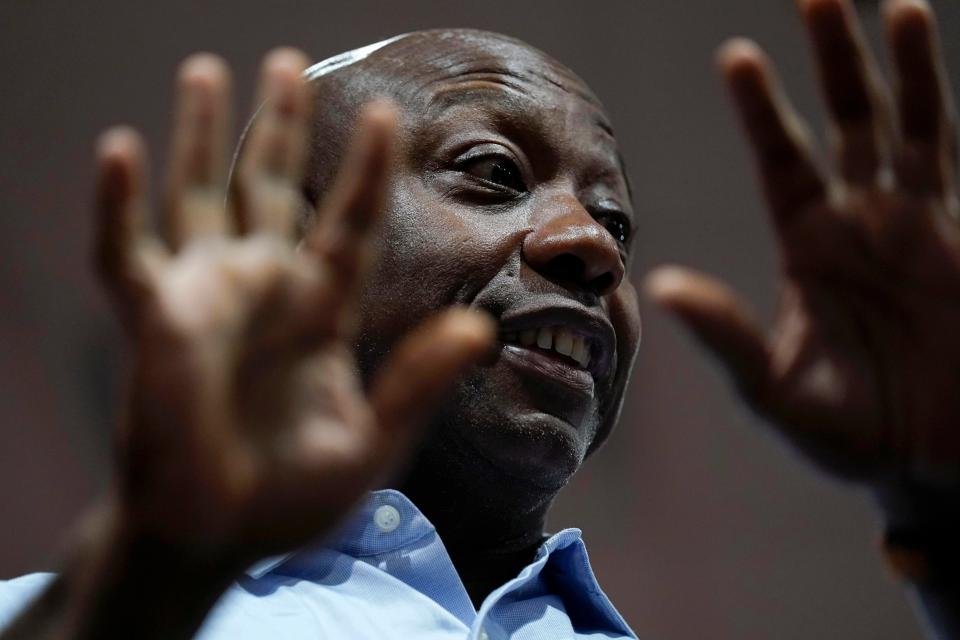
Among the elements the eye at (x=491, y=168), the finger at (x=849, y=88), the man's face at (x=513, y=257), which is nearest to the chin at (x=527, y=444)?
the man's face at (x=513, y=257)

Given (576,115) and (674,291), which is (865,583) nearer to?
(576,115)

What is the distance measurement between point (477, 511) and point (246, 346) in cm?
76

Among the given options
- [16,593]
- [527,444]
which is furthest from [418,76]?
[16,593]

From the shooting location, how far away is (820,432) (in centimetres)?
88

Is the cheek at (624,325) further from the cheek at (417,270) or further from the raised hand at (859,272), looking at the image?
the raised hand at (859,272)

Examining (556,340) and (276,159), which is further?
(556,340)

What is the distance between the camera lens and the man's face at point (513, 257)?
140 centimetres

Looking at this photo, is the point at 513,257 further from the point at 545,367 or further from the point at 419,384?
the point at 419,384

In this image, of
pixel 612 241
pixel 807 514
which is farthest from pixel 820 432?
pixel 807 514

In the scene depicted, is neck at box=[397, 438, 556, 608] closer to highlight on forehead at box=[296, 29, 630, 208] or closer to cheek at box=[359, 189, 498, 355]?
cheek at box=[359, 189, 498, 355]

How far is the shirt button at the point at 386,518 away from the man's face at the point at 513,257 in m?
0.10

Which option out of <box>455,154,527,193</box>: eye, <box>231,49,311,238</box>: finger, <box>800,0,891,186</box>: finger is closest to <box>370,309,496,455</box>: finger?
<box>231,49,311,238</box>: finger

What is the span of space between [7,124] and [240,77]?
0.52 metres

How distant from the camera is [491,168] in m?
1.53
